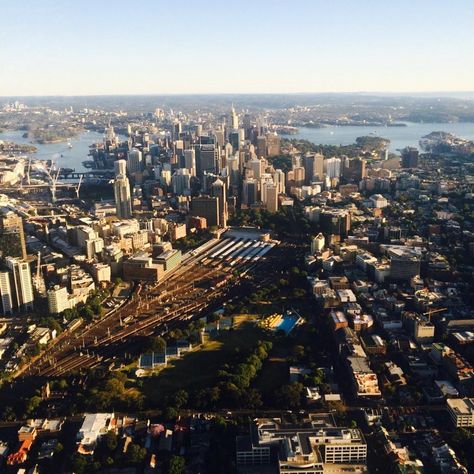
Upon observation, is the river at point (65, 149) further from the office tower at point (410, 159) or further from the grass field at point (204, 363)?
the grass field at point (204, 363)

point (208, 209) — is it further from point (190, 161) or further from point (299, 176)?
point (190, 161)

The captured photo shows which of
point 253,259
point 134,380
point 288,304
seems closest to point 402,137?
point 253,259

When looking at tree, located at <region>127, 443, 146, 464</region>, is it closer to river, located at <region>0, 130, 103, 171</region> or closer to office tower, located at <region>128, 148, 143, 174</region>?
office tower, located at <region>128, 148, 143, 174</region>

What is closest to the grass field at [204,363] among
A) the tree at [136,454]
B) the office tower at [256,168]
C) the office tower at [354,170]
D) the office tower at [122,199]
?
the tree at [136,454]

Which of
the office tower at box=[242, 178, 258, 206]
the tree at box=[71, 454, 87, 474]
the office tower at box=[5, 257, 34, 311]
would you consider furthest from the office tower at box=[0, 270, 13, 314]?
the office tower at box=[242, 178, 258, 206]

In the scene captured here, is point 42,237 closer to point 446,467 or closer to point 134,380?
point 134,380

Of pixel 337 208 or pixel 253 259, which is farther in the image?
pixel 337 208
